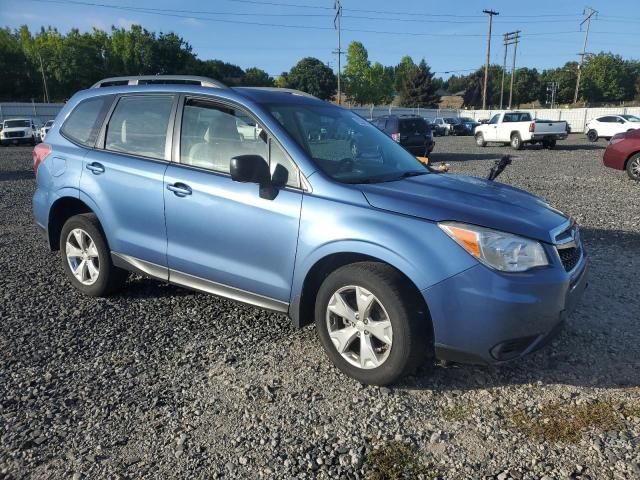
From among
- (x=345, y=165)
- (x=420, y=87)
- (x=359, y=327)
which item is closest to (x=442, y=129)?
(x=345, y=165)

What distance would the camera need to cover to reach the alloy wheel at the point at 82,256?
4.72m

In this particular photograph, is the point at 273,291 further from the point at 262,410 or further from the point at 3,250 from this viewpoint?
the point at 3,250

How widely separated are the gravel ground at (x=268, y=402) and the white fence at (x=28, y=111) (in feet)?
146

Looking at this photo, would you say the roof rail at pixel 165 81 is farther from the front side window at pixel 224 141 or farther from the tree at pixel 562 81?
the tree at pixel 562 81

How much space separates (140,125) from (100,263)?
1255mm

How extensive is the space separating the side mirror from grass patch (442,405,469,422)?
1704 millimetres

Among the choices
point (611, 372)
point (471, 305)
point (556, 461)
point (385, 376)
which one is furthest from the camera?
point (611, 372)

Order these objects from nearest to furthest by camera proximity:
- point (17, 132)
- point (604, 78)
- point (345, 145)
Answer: point (345, 145) → point (17, 132) → point (604, 78)

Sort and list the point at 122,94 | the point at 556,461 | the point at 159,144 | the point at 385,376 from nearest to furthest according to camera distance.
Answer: the point at 556,461, the point at 385,376, the point at 159,144, the point at 122,94

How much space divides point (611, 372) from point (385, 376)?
155cm

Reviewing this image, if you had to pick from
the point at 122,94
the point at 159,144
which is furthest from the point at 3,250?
the point at 159,144

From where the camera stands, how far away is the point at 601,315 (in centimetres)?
435

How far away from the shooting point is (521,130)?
2439 cm

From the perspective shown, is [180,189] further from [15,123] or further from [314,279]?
[15,123]
